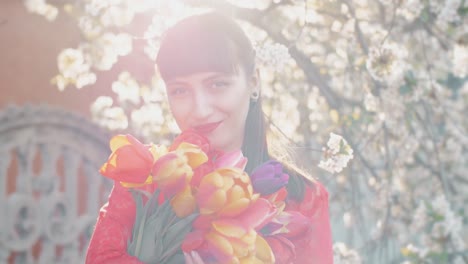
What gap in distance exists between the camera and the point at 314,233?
67.4 inches

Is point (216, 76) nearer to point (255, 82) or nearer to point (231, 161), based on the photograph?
point (255, 82)

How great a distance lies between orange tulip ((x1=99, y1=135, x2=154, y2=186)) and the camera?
1.38 metres

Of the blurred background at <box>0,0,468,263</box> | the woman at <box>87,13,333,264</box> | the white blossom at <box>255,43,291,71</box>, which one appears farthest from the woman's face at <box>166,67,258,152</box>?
the white blossom at <box>255,43,291,71</box>

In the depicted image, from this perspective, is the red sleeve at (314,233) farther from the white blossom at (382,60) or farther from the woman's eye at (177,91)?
the white blossom at (382,60)

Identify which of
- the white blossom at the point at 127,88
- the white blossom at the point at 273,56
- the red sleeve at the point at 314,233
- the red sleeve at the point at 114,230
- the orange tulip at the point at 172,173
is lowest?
the red sleeve at the point at 314,233

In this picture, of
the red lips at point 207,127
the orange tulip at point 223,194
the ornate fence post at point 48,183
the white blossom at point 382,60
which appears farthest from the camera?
the ornate fence post at point 48,183

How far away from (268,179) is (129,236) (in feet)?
1.07

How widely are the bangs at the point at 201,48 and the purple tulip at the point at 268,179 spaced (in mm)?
360

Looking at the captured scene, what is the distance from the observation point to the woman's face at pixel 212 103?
1.67 metres

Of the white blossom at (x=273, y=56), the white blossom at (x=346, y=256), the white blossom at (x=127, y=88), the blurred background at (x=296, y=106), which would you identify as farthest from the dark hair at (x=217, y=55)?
the white blossom at (x=127, y=88)

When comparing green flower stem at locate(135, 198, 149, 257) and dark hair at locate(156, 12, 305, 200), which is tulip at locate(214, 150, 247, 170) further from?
dark hair at locate(156, 12, 305, 200)

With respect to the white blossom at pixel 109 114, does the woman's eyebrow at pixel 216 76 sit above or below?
above

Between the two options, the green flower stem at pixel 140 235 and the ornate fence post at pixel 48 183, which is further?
the ornate fence post at pixel 48 183

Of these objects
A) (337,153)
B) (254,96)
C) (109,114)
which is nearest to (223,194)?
(254,96)
